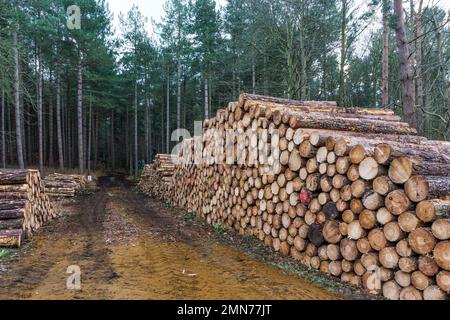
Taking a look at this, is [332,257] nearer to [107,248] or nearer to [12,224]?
[107,248]

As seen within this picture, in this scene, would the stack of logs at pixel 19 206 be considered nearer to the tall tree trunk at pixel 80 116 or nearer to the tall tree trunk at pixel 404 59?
the tall tree trunk at pixel 404 59

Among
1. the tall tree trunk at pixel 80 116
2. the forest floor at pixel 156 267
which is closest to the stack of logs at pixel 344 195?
the forest floor at pixel 156 267

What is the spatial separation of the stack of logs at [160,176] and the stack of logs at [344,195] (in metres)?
7.02

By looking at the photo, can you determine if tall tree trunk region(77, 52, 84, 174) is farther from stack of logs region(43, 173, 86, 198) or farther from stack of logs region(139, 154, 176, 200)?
stack of logs region(139, 154, 176, 200)

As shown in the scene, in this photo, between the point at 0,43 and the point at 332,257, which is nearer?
the point at 332,257

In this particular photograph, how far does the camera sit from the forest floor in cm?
435

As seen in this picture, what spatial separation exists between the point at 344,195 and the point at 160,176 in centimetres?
1249

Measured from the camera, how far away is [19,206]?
772 cm

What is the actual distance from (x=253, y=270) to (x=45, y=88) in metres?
30.3

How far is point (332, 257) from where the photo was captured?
16.4 ft

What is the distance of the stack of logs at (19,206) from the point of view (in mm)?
7043
